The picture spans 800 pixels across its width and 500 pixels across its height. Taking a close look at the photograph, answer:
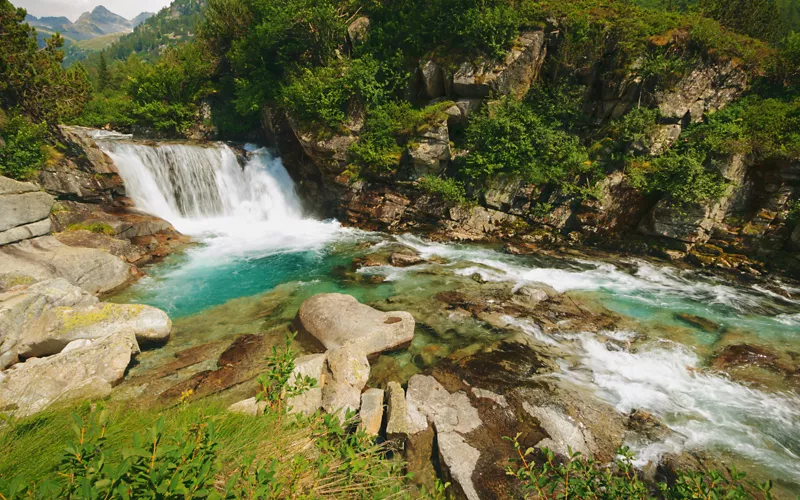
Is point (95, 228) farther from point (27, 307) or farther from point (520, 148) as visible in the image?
point (520, 148)

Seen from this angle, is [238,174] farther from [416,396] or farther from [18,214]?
[416,396]

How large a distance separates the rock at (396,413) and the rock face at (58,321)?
5.95 metres

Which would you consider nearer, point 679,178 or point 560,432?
point 560,432

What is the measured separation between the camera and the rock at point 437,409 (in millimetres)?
6027

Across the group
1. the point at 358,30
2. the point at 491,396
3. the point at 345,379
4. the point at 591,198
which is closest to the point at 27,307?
the point at 345,379

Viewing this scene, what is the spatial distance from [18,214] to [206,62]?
2179 centimetres

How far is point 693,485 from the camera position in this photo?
9.90 feet

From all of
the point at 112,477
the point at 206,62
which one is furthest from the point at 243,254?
the point at 206,62

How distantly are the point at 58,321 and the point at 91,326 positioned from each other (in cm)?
64

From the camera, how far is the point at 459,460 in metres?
5.39

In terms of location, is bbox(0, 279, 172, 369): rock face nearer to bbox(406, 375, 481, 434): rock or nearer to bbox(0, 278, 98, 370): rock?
bbox(0, 278, 98, 370): rock

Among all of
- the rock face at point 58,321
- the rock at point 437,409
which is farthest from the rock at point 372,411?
the rock face at point 58,321

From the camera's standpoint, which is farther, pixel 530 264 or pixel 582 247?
pixel 582 247

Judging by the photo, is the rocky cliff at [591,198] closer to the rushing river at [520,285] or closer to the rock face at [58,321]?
the rushing river at [520,285]
